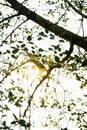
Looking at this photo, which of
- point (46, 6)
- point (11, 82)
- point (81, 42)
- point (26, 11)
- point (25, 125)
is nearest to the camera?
point (25, 125)

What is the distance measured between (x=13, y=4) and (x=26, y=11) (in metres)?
0.36

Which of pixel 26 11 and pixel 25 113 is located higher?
pixel 26 11

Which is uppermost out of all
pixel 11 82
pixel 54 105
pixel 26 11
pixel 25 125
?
pixel 26 11

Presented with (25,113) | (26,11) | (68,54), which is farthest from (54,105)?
(26,11)

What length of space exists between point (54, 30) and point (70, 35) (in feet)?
1.32

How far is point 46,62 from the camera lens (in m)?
7.19

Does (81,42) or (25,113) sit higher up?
(81,42)

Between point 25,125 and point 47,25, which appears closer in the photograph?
point 25,125

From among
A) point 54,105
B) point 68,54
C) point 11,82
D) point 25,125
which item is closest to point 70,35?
point 68,54

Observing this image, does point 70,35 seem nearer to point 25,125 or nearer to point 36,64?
point 36,64

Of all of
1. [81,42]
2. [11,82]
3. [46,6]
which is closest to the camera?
[81,42]

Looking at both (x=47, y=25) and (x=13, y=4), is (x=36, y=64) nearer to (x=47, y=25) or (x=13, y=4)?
(x=47, y=25)

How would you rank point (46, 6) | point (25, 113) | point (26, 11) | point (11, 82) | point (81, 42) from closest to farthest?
point (81, 42)
point (26, 11)
point (25, 113)
point (11, 82)
point (46, 6)

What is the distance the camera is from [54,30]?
22.3 feet
